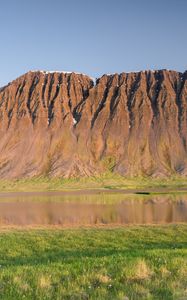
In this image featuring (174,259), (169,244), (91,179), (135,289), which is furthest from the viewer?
(91,179)

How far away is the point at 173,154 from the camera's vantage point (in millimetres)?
195125

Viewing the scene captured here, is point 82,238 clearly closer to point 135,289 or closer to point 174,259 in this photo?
point 174,259

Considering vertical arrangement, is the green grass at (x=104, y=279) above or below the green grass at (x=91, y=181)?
above

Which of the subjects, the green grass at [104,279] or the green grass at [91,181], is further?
the green grass at [91,181]

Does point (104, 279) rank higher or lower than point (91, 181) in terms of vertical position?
higher

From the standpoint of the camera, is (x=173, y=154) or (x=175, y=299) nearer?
(x=175, y=299)

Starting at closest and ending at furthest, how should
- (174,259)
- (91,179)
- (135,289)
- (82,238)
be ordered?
(135,289) → (174,259) → (82,238) → (91,179)

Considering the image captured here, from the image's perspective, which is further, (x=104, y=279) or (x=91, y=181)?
(x=91, y=181)

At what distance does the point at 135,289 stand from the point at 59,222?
36.4 meters

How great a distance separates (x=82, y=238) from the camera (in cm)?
3128

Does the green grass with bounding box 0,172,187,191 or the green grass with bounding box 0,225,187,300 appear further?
the green grass with bounding box 0,172,187,191

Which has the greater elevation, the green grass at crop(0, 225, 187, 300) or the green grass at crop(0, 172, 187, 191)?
the green grass at crop(0, 225, 187, 300)

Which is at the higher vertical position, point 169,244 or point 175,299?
point 175,299

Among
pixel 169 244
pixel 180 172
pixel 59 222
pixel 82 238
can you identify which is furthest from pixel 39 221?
pixel 180 172
